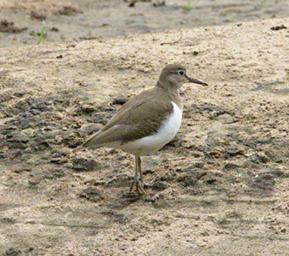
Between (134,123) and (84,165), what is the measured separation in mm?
938

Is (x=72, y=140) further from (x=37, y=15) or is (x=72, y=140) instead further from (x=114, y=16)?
(x=114, y=16)

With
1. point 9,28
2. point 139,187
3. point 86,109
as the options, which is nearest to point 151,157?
point 139,187

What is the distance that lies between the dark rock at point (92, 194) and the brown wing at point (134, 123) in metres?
0.45

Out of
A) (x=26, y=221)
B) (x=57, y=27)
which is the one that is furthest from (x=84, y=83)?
(x=57, y=27)

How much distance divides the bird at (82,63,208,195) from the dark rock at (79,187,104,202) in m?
0.25

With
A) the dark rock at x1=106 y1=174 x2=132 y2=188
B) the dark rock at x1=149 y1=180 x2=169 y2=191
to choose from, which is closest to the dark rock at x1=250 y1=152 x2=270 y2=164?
the dark rock at x1=149 y1=180 x2=169 y2=191

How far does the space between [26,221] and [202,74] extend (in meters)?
3.21

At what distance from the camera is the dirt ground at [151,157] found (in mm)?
6551

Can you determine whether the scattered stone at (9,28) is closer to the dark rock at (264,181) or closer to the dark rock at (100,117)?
the dark rock at (100,117)

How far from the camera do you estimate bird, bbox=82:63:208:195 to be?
6922 mm

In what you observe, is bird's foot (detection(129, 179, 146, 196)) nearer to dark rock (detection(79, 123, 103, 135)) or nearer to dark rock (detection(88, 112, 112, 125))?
dark rock (detection(79, 123, 103, 135))

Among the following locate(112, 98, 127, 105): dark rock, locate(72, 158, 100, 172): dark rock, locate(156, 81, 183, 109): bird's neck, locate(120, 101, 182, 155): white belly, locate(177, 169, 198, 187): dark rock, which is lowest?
locate(72, 158, 100, 172): dark rock

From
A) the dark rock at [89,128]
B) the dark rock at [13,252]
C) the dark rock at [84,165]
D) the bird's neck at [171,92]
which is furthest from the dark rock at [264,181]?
the dark rock at [13,252]

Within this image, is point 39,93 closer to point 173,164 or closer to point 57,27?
point 173,164
